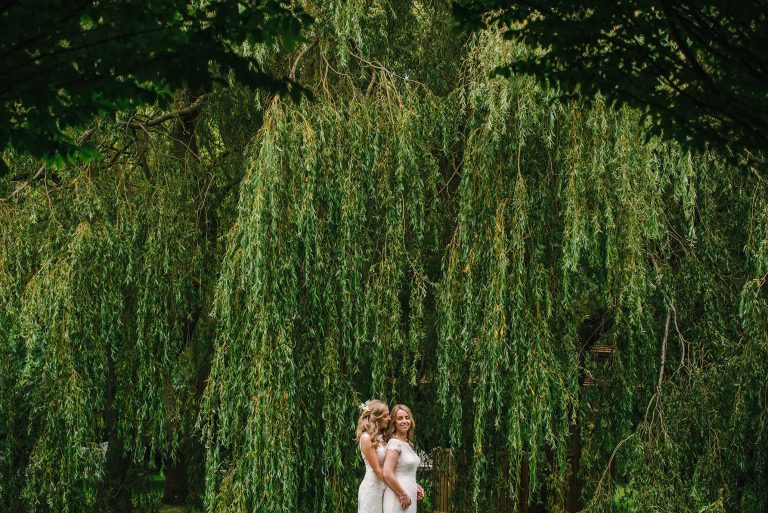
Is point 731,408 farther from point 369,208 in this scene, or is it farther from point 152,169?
point 152,169

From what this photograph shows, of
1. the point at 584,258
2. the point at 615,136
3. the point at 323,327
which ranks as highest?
the point at 615,136

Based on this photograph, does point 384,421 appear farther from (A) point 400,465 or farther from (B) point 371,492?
(B) point 371,492

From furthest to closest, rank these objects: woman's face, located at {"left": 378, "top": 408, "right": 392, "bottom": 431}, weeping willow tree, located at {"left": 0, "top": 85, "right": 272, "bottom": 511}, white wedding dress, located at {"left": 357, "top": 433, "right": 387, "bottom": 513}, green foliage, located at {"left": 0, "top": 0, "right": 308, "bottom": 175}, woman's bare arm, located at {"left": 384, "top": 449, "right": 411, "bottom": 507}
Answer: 1. weeping willow tree, located at {"left": 0, "top": 85, "right": 272, "bottom": 511}
2. white wedding dress, located at {"left": 357, "top": 433, "right": 387, "bottom": 513}
3. woman's face, located at {"left": 378, "top": 408, "right": 392, "bottom": 431}
4. woman's bare arm, located at {"left": 384, "top": 449, "right": 411, "bottom": 507}
5. green foliage, located at {"left": 0, "top": 0, "right": 308, "bottom": 175}

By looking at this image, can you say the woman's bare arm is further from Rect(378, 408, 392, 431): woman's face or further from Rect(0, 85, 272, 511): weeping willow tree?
Rect(0, 85, 272, 511): weeping willow tree

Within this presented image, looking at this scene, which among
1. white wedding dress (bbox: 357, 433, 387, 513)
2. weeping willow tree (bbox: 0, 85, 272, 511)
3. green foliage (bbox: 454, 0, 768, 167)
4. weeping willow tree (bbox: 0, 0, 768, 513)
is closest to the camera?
green foliage (bbox: 454, 0, 768, 167)

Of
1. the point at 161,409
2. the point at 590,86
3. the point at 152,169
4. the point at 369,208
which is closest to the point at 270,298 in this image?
the point at 369,208

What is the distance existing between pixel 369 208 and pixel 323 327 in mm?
1038

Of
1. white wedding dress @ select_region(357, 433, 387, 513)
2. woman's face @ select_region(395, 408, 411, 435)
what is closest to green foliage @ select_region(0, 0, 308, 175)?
woman's face @ select_region(395, 408, 411, 435)

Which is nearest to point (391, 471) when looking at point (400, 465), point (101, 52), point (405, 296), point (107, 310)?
point (400, 465)

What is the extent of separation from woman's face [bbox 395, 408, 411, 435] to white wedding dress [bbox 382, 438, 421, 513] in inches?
3.3

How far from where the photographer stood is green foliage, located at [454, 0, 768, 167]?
404 centimetres

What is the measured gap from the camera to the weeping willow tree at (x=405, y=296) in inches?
328

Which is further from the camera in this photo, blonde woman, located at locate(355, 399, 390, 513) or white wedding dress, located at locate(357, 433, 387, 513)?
white wedding dress, located at locate(357, 433, 387, 513)

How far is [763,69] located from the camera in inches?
159
